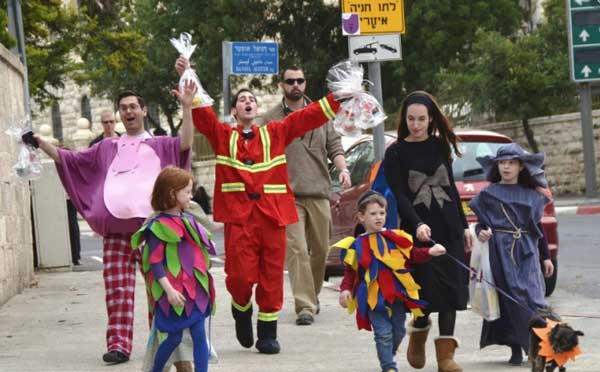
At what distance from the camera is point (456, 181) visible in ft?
40.0

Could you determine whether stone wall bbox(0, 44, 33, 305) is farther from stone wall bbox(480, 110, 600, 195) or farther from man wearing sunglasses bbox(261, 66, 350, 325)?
stone wall bbox(480, 110, 600, 195)

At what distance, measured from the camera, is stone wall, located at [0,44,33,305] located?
41.6 ft

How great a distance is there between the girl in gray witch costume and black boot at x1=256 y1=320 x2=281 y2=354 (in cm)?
142

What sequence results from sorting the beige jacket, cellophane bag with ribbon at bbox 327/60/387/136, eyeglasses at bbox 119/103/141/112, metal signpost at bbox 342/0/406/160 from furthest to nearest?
metal signpost at bbox 342/0/406/160 < the beige jacket < eyeglasses at bbox 119/103/141/112 < cellophane bag with ribbon at bbox 327/60/387/136

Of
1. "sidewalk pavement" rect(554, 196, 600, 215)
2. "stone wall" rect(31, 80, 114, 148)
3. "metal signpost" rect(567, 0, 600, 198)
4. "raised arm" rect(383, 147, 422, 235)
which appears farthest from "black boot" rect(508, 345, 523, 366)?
"stone wall" rect(31, 80, 114, 148)

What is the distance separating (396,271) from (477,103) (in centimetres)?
2399

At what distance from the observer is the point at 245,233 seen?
9055 millimetres

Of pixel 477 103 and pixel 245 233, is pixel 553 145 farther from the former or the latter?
pixel 245 233

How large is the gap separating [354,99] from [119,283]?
207 cm

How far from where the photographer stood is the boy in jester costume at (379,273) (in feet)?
25.5

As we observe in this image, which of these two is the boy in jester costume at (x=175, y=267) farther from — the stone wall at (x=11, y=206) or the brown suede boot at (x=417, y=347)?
the stone wall at (x=11, y=206)

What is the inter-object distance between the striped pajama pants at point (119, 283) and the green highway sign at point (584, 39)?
1809 cm

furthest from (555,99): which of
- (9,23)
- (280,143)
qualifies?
(280,143)

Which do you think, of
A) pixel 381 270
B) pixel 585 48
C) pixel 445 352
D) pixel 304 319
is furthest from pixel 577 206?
pixel 381 270
